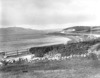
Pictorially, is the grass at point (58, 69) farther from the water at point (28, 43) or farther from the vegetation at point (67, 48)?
the water at point (28, 43)

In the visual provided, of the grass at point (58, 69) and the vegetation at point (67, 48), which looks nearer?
the grass at point (58, 69)

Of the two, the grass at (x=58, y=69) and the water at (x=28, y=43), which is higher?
the water at (x=28, y=43)

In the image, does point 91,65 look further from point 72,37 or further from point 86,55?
point 72,37

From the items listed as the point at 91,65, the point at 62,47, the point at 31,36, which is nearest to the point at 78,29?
the point at 62,47

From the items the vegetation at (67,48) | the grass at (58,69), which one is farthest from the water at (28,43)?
the grass at (58,69)

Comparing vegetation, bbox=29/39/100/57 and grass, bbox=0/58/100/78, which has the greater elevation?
vegetation, bbox=29/39/100/57

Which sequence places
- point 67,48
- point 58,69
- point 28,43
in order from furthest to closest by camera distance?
point 67,48
point 58,69
point 28,43

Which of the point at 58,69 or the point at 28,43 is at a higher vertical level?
the point at 28,43

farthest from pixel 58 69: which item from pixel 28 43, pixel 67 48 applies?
pixel 28 43

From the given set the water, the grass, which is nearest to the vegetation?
the water

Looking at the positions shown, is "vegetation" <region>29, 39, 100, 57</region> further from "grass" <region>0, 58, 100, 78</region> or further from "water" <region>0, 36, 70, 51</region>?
"grass" <region>0, 58, 100, 78</region>

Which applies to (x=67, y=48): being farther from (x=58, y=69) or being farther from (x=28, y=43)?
(x=28, y=43)
